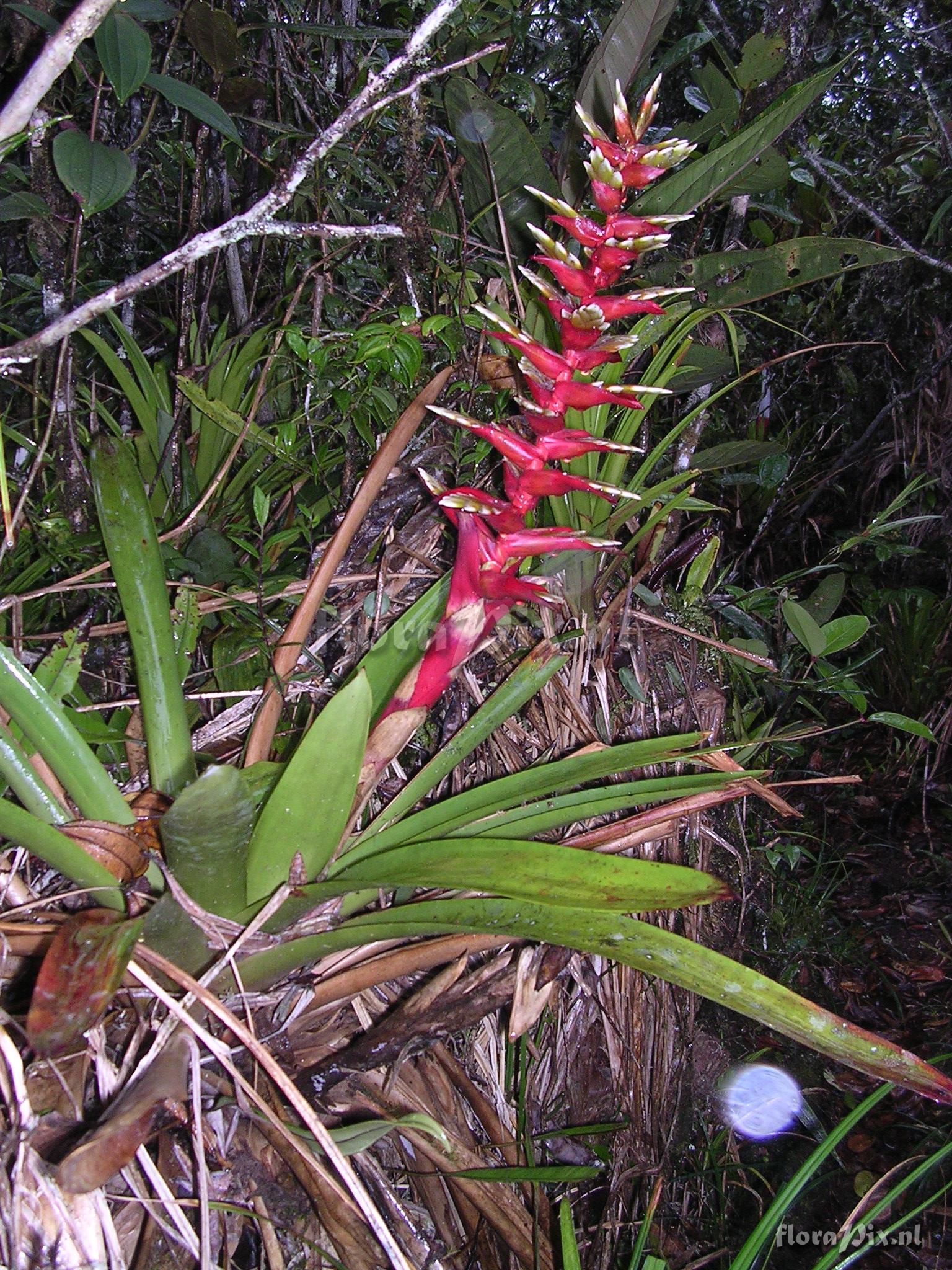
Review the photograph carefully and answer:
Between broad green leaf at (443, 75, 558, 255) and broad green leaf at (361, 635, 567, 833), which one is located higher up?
broad green leaf at (443, 75, 558, 255)

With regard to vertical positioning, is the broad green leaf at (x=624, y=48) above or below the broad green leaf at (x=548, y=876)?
above

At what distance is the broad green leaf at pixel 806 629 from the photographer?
119cm

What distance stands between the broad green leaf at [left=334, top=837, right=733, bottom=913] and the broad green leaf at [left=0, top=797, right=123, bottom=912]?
0.63 ft

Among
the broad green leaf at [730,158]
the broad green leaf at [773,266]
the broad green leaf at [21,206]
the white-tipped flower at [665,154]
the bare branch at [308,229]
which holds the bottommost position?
the broad green leaf at [773,266]

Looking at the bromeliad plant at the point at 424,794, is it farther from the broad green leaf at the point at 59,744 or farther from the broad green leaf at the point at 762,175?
the broad green leaf at the point at 762,175

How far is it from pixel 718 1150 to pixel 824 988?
32.1 inches

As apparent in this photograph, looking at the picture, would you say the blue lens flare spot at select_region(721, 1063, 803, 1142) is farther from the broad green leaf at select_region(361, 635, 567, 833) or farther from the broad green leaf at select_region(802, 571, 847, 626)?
the broad green leaf at select_region(361, 635, 567, 833)

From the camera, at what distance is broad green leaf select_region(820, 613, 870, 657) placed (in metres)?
1.22

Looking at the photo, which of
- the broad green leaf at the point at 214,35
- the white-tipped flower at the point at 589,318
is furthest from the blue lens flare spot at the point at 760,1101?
the broad green leaf at the point at 214,35

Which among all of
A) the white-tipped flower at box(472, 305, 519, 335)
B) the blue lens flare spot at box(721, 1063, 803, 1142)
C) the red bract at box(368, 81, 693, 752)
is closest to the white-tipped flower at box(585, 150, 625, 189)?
the red bract at box(368, 81, 693, 752)

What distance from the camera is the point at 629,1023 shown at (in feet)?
3.24

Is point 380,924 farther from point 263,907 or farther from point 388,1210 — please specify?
point 388,1210

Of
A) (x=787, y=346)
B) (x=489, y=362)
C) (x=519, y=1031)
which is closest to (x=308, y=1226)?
(x=519, y=1031)

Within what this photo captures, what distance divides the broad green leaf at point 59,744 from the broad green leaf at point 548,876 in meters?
0.21
